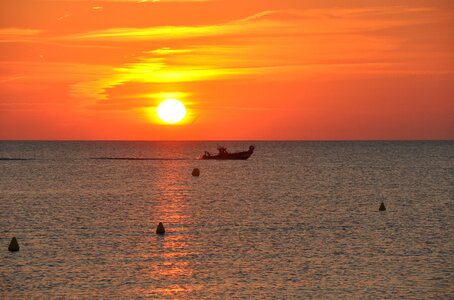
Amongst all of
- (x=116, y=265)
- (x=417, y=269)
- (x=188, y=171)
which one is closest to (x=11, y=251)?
(x=116, y=265)

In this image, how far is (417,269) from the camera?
5316cm

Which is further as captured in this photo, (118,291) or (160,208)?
(160,208)

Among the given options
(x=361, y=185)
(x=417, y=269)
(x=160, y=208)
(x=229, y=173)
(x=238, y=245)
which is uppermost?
(x=229, y=173)

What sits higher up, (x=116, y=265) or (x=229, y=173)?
(x=229, y=173)

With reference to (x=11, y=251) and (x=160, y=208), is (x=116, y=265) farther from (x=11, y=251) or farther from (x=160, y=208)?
(x=160, y=208)

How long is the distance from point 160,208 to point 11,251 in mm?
38256

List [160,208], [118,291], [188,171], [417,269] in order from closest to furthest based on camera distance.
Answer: [118,291], [417,269], [160,208], [188,171]

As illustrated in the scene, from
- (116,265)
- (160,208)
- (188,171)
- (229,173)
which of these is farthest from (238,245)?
(188,171)

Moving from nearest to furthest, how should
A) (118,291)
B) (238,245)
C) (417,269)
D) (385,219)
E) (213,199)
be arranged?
(118,291) → (417,269) → (238,245) → (385,219) → (213,199)

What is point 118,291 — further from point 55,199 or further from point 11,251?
point 55,199

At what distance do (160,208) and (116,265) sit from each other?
43.0 m

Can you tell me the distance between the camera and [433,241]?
66.8m

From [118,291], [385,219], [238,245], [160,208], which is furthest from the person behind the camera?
[160,208]

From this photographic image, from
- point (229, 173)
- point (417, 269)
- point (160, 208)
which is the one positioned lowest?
point (417, 269)
